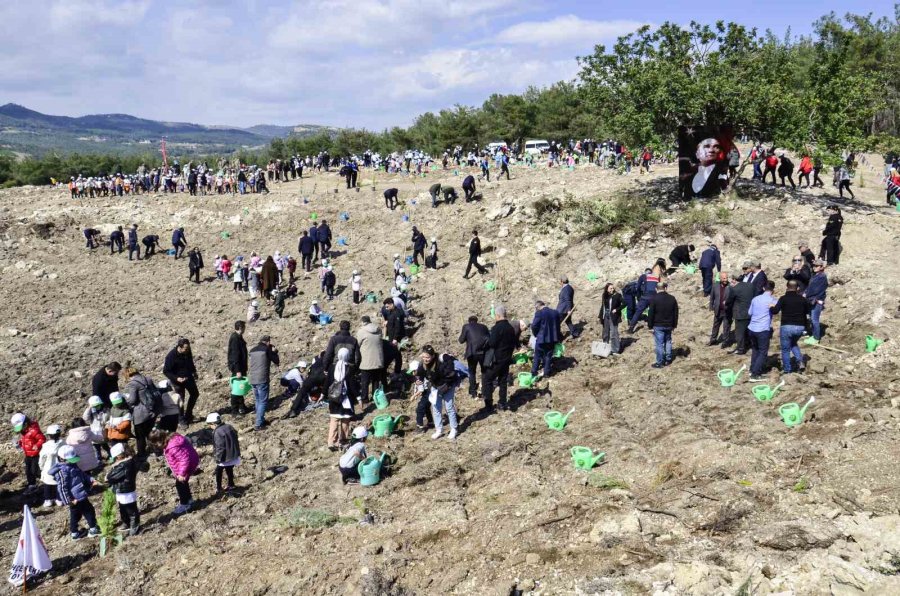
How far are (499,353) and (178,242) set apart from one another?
20.8 meters

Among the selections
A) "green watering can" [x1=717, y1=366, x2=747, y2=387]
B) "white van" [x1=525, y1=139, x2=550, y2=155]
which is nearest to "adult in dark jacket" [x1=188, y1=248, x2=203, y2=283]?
"green watering can" [x1=717, y1=366, x2=747, y2=387]

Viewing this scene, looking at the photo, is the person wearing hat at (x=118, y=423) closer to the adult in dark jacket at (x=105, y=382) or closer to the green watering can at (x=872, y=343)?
the adult in dark jacket at (x=105, y=382)

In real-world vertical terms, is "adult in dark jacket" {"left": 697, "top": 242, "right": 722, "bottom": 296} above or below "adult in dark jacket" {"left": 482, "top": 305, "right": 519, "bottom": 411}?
above

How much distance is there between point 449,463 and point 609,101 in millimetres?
17123

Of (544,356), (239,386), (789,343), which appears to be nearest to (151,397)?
(239,386)

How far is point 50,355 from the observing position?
18688 millimetres

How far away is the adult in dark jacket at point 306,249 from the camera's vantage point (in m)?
23.8

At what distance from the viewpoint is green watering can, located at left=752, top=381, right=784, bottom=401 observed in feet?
33.1

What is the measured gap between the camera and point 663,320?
39.8ft

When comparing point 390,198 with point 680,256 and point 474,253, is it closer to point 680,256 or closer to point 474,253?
point 474,253

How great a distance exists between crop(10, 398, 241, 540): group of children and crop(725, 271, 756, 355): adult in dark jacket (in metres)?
9.16

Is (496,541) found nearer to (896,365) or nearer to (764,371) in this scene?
Result: (764,371)

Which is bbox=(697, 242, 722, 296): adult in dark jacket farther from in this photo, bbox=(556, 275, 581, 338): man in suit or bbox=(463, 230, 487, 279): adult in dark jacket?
bbox=(463, 230, 487, 279): adult in dark jacket

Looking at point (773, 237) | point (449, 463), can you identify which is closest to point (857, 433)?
point (449, 463)
